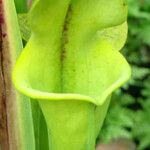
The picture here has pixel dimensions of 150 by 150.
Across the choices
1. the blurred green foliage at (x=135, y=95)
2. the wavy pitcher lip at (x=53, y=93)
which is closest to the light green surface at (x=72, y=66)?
the wavy pitcher lip at (x=53, y=93)

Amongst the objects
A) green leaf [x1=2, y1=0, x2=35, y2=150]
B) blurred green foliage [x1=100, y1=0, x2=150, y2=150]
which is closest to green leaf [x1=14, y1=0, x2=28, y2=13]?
green leaf [x1=2, y1=0, x2=35, y2=150]

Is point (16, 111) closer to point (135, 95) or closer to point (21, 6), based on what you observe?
point (21, 6)

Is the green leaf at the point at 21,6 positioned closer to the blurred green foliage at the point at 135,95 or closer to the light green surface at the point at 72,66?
the light green surface at the point at 72,66

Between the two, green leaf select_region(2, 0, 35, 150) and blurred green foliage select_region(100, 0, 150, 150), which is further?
blurred green foliage select_region(100, 0, 150, 150)

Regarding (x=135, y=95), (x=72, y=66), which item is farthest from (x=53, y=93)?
(x=135, y=95)

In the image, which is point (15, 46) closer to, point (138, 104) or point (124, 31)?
point (124, 31)

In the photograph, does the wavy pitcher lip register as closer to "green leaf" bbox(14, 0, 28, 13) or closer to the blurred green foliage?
"green leaf" bbox(14, 0, 28, 13)
